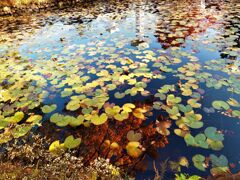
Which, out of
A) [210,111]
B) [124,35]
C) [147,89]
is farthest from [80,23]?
[210,111]

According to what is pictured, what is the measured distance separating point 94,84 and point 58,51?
294 centimetres

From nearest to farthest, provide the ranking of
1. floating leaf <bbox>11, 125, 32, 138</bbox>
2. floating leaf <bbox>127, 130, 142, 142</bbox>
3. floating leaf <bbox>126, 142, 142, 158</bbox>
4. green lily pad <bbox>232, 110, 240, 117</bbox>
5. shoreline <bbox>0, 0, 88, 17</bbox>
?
floating leaf <bbox>126, 142, 142, 158</bbox> < floating leaf <bbox>127, 130, 142, 142</bbox> < floating leaf <bbox>11, 125, 32, 138</bbox> < green lily pad <bbox>232, 110, 240, 117</bbox> < shoreline <bbox>0, 0, 88, 17</bbox>

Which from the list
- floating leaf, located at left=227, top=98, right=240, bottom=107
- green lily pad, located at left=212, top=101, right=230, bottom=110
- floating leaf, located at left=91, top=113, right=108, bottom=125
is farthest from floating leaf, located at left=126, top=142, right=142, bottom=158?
floating leaf, located at left=227, top=98, right=240, bottom=107

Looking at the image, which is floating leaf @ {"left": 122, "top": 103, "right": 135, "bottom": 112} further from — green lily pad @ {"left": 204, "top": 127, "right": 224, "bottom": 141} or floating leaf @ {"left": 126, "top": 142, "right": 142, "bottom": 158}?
green lily pad @ {"left": 204, "top": 127, "right": 224, "bottom": 141}

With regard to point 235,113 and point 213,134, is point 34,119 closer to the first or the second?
point 213,134

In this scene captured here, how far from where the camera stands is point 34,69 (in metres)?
5.26

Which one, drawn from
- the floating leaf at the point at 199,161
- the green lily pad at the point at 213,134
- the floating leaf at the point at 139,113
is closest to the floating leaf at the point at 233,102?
the green lily pad at the point at 213,134

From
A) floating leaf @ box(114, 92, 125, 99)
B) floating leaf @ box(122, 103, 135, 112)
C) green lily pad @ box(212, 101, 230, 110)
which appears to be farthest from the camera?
floating leaf @ box(114, 92, 125, 99)

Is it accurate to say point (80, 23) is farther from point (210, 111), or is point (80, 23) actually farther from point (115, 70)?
point (210, 111)

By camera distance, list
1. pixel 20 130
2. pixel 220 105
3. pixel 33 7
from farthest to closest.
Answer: pixel 33 7 → pixel 220 105 → pixel 20 130

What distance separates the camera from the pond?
8.98ft

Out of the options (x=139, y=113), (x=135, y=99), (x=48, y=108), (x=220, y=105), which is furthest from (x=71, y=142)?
(x=220, y=105)

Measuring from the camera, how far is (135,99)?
12.7 feet

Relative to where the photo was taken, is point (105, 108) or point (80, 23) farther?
point (80, 23)
